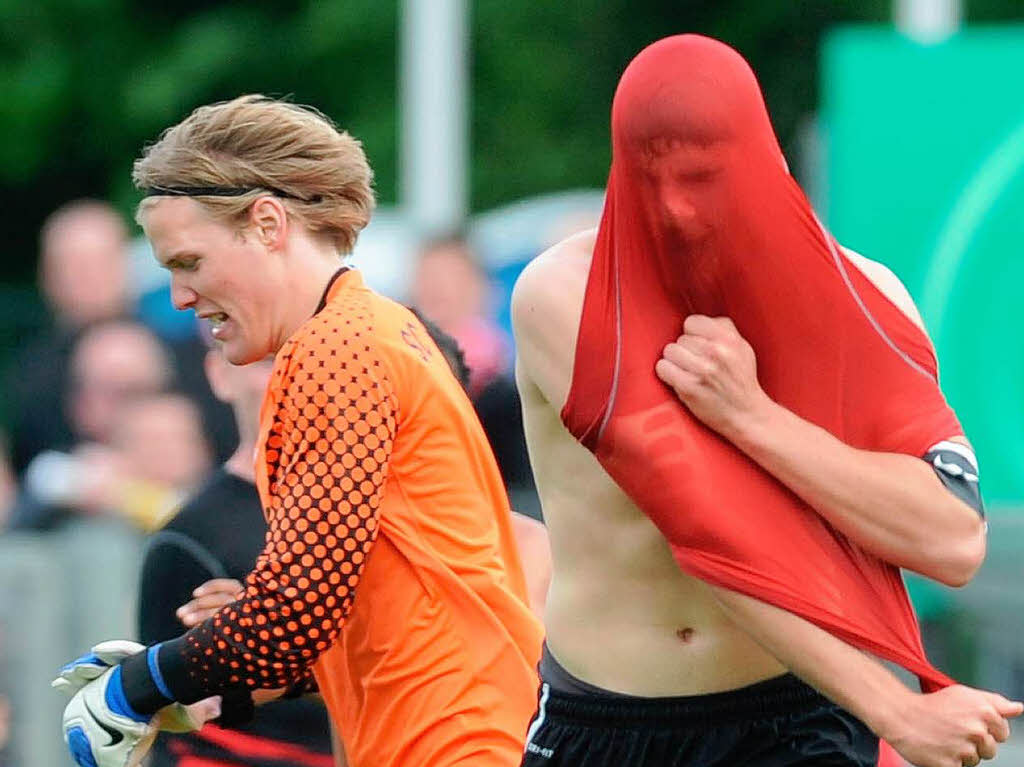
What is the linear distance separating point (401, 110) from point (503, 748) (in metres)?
14.1

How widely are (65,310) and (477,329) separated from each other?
6.51 ft

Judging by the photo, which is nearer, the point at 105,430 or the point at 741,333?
the point at 741,333

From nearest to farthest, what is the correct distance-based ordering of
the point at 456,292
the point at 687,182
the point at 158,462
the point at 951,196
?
the point at 687,182 < the point at 158,462 < the point at 456,292 < the point at 951,196

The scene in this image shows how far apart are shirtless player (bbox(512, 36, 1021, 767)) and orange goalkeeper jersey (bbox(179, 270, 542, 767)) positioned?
0.12 metres

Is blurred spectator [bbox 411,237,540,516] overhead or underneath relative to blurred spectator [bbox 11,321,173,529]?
overhead

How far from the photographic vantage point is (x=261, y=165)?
3.69 m

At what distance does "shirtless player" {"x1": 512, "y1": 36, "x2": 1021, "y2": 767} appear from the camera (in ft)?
10.4

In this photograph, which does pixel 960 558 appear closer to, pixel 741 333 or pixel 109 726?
pixel 741 333

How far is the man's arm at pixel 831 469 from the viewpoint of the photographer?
316cm

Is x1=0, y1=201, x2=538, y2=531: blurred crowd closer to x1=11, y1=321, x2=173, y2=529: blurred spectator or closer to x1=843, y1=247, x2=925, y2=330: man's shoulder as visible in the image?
x1=11, y1=321, x2=173, y2=529: blurred spectator

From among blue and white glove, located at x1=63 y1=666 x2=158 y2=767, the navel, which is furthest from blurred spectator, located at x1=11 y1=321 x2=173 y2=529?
the navel

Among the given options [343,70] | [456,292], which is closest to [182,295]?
[456,292]

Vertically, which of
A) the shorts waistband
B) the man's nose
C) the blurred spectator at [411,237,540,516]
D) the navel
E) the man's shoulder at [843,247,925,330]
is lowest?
the blurred spectator at [411,237,540,516]

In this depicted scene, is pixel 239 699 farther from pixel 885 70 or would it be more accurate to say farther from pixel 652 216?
pixel 885 70
